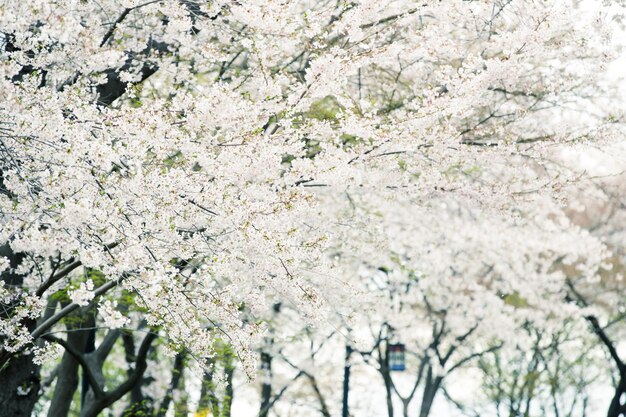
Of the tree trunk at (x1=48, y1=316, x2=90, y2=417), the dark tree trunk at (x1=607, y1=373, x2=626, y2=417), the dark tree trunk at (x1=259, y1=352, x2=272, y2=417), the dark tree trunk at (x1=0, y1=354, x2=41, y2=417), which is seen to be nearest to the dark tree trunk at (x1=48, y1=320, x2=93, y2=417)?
the tree trunk at (x1=48, y1=316, x2=90, y2=417)


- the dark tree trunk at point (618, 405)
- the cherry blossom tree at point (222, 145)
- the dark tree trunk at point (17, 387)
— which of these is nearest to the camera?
the cherry blossom tree at point (222, 145)

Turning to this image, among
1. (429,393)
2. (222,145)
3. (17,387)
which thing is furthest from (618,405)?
(222,145)

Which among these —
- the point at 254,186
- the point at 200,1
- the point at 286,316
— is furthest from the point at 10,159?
the point at 286,316

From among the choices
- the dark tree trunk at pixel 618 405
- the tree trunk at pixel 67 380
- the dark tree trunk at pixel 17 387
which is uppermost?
the dark tree trunk at pixel 618 405

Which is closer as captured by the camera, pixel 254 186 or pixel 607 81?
pixel 254 186

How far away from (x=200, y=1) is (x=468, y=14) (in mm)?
3068

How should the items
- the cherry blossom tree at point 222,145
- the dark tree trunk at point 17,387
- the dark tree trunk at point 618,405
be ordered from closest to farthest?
the cherry blossom tree at point 222,145 < the dark tree trunk at point 17,387 < the dark tree trunk at point 618,405

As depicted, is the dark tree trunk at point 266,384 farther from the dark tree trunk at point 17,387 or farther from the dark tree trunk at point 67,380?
the dark tree trunk at point 17,387

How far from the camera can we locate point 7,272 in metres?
8.69

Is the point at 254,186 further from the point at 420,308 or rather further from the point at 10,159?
the point at 420,308

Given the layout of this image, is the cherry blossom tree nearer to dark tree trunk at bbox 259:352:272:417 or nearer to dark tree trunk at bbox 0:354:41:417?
dark tree trunk at bbox 0:354:41:417

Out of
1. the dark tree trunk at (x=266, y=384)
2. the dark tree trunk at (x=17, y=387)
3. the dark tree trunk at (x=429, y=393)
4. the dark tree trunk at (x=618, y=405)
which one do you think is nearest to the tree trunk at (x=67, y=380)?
the dark tree trunk at (x=17, y=387)

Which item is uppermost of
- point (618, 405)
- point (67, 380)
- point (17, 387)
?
point (618, 405)

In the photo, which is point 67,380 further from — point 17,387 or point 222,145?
point 222,145
